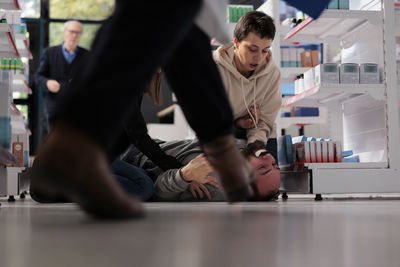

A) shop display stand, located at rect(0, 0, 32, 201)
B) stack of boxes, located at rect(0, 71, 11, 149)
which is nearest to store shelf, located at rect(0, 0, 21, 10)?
shop display stand, located at rect(0, 0, 32, 201)

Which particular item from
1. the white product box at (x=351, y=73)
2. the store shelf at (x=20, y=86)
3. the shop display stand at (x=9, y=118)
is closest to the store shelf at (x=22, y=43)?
the shop display stand at (x=9, y=118)

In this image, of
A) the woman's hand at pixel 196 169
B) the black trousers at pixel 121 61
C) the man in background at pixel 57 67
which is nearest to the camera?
the black trousers at pixel 121 61

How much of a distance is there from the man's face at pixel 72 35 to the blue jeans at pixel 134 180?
305cm

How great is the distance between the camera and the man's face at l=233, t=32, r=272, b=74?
2.48 metres

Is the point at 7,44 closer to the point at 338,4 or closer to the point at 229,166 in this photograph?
the point at 338,4

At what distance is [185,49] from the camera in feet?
3.77

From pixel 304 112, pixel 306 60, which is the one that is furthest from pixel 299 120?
pixel 306 60

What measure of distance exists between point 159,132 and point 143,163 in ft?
18.6

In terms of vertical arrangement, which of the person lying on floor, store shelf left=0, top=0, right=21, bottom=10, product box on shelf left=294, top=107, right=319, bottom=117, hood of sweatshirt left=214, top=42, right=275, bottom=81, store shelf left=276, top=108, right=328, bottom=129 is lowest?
the person lying on floor

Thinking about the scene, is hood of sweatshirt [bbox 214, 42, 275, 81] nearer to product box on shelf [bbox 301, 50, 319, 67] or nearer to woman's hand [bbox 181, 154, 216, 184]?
woman's hand [bbox 181, 154, 216, 184]

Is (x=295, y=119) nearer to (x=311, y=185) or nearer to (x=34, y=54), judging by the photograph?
(x=311, y=185)

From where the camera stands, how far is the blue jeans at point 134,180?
7.64ft

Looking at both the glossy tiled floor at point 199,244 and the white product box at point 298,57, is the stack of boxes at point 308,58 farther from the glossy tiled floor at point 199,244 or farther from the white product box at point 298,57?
the glossy tiled floor at point 199,244

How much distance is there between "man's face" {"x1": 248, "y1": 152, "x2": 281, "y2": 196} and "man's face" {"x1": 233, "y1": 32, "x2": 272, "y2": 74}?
466 mm
